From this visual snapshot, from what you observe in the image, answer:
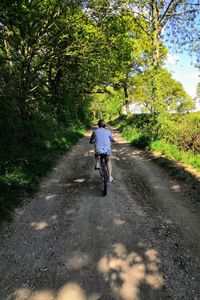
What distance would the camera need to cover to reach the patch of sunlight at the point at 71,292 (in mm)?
4570

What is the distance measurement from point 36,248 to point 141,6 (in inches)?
768

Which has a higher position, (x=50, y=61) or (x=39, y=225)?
(x=50, y=61)

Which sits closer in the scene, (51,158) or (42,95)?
(51,158)

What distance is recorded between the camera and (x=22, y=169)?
37.3ft

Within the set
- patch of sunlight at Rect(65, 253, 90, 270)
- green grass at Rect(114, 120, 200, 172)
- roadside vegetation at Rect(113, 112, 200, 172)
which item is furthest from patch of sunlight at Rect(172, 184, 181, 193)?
patch of sunlight at Rect(65, 253, 90, 270)

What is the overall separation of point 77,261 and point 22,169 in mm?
6545

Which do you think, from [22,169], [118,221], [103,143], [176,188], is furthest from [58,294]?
[22,169]

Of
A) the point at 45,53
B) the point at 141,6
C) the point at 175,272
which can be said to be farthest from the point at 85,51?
the point at 175,272

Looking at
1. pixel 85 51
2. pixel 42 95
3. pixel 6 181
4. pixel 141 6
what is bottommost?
pixel 6 181

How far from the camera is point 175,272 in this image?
17.1ft

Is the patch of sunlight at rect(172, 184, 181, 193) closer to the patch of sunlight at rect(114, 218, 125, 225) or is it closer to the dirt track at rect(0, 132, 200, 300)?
the dirt track at rect(0, 132, 200, 300)

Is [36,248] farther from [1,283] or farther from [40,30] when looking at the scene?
[40,30]

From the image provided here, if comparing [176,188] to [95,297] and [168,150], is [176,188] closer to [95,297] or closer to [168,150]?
[168,150]

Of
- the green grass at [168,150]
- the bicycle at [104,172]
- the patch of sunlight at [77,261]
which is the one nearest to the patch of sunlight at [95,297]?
the patch of sunlight at [77,261]
